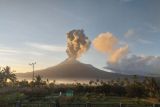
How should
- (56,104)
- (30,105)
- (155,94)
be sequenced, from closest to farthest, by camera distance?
(56,104)
(30,105)
(155,94)

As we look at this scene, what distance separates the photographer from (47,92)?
6938cm

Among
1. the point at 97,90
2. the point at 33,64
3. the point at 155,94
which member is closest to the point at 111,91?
the point at 97,90

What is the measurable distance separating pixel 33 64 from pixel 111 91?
29433 millimetres

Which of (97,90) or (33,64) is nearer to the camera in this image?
(97,90)

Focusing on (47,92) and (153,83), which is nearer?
(47,92)

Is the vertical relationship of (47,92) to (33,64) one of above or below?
below

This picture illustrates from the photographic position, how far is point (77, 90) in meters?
81.8

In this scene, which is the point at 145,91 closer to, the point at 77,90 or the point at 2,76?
the point at 77,90

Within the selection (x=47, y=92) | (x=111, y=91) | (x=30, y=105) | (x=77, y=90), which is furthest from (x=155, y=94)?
(x=30, y=105)

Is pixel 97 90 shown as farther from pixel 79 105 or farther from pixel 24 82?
pixel 79 105

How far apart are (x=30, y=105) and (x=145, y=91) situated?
53301 millimetres

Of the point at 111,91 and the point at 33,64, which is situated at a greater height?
the point at 33,64

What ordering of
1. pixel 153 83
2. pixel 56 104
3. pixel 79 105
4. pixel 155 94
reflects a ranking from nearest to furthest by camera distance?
pixel 56 104
pixel 79 105
pixel 155 94
pixel 153 83

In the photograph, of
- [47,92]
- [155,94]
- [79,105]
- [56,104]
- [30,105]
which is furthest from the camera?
[155,94]
